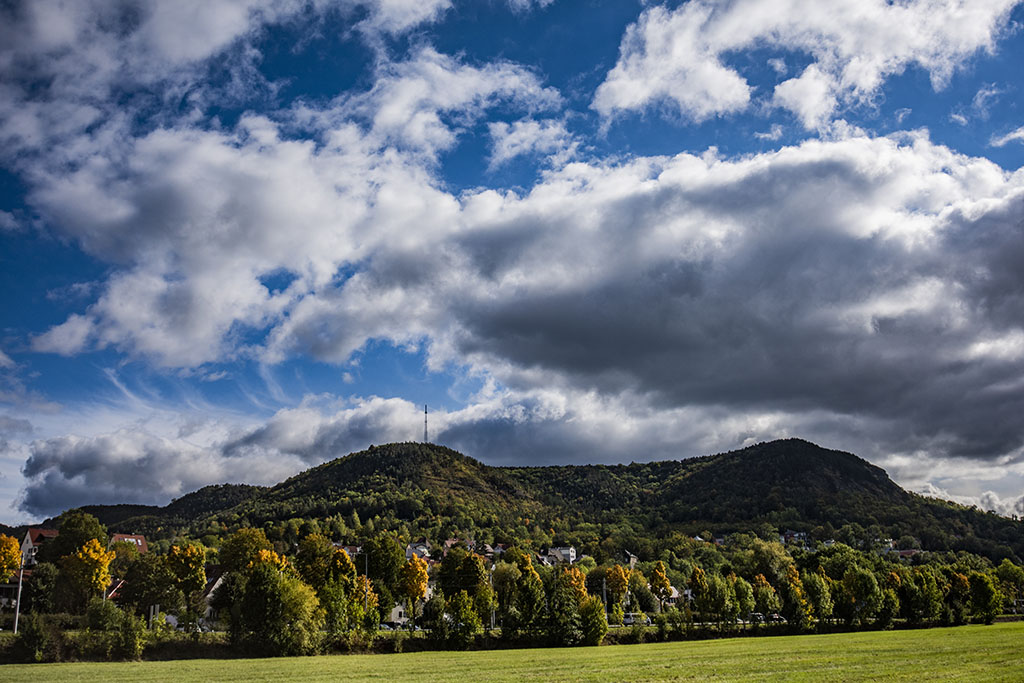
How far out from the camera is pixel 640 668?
40312mm

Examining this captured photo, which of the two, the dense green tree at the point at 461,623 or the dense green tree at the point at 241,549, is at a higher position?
the dense green tree at the point at 241,549

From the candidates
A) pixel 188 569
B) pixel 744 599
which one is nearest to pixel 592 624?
pixel 744 599

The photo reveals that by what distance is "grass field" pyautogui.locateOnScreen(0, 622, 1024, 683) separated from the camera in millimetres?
33781

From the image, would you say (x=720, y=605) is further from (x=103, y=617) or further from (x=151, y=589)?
(x=151, y=589)

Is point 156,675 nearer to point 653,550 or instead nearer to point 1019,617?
point 1019,617

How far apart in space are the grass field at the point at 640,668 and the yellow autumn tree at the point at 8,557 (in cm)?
4941

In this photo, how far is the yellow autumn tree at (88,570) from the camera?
82000 millimetres

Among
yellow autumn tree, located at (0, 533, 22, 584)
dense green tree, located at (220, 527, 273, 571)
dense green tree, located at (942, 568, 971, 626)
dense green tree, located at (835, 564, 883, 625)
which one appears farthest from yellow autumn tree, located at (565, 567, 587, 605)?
yellow autumn tree, located at (0, 533, 22, 584)

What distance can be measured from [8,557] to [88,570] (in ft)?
48.7

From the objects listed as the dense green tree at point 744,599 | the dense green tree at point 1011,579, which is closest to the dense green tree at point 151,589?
the dense green tree at point 744,599

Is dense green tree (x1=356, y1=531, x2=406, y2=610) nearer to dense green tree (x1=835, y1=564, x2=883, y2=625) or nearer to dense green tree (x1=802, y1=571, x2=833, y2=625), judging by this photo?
dense green tree (x1=802, y1=571, x2=833, y2=625)

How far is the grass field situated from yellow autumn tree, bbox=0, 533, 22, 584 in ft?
162

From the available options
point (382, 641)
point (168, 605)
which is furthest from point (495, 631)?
point (168, 605)

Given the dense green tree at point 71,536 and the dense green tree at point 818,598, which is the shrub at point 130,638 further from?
the dense green tree at point 818,598
